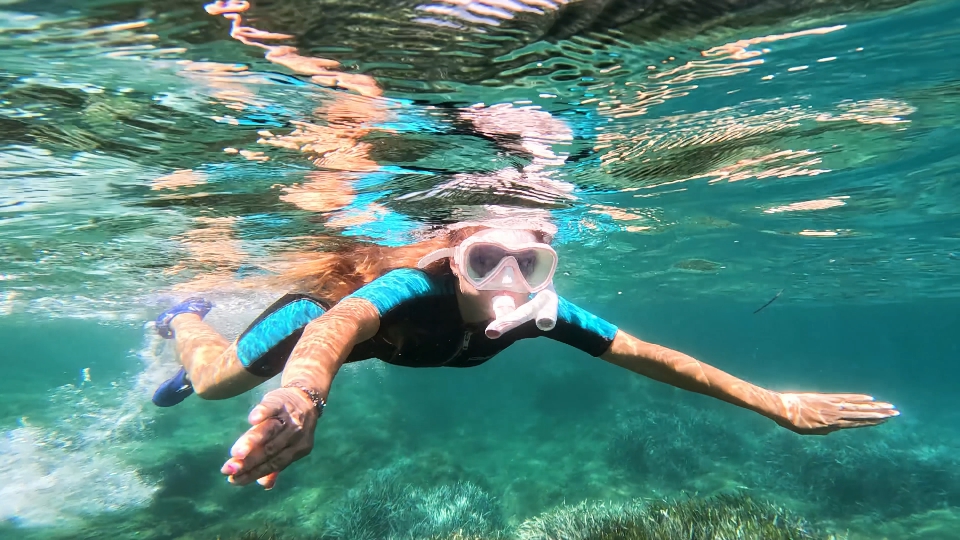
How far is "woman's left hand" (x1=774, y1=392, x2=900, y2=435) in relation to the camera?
5312 mm

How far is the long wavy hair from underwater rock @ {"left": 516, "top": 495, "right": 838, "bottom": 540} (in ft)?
19.4

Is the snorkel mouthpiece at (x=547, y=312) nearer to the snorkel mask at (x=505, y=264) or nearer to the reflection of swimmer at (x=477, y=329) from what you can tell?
the reflection of swimmer at (x=477, y=329)

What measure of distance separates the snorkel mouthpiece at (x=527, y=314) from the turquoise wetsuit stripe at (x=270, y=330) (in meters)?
2.58

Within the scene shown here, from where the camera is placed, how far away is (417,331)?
18.6 feet

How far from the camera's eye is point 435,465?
65.4ft

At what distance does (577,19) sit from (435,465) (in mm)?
18556

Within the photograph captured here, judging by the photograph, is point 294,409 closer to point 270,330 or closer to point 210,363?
point 270,330

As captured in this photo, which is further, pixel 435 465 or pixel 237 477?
pixel 435 465

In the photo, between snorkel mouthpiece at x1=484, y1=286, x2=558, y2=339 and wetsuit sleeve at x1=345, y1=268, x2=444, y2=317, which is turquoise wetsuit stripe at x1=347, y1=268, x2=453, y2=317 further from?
snorkel mouthpiece at x1=484, y1=286, x2=558, y2=339

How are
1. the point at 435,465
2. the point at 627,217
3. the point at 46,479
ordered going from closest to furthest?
the point at 627,217
the point at 46,479
the point at 435,465

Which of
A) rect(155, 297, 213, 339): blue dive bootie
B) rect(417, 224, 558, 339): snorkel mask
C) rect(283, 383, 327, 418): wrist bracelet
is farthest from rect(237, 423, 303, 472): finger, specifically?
rect(155, 297, 213, 339): blue dive bootie

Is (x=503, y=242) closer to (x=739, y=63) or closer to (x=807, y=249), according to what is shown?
(x=739, y=63)

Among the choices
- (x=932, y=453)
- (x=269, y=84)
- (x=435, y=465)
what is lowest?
(x=435, y=465)

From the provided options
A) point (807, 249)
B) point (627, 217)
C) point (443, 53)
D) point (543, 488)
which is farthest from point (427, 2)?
point (807, 249)
